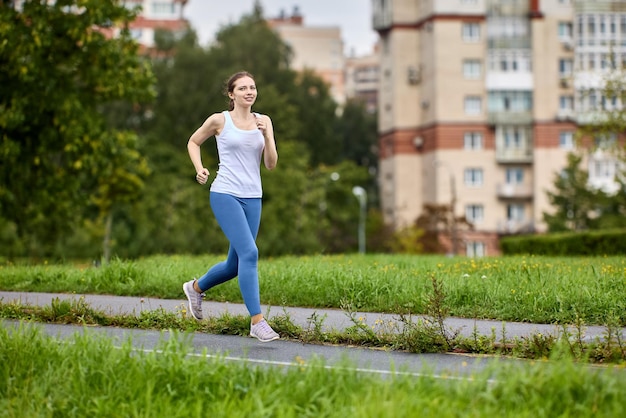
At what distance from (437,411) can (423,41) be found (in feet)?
243

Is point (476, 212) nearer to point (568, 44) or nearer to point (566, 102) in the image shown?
point (566, 102)

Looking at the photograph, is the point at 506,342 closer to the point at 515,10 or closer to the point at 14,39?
the point at 14,39

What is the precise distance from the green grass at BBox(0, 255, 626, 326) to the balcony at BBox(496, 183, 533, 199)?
62.5 m

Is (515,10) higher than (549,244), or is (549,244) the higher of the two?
(515,10)

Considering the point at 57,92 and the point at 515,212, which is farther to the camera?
the point at 515,212

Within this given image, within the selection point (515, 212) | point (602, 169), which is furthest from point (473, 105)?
point (602, 169)

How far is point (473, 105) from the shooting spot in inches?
2985

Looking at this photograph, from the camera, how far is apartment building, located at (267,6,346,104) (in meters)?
139

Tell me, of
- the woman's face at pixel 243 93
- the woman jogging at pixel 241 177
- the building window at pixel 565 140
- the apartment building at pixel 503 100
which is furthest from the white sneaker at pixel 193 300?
the building window at pixel 565 140

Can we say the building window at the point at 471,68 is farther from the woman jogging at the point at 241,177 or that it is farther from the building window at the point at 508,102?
the woman jogging at the point at 241,177

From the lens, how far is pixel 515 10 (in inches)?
2992

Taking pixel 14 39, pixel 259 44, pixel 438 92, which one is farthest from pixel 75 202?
pixel 438 92

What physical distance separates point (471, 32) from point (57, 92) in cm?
5587

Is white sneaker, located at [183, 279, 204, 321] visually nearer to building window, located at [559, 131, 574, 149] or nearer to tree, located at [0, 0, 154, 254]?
tree, located at [0, 0, 154, 254]
